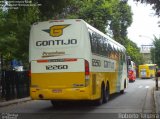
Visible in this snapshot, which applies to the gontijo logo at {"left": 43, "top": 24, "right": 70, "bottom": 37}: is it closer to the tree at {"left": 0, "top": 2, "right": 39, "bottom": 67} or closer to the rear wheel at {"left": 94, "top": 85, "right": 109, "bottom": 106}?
the tree at {"left": 0, "top": 2, "right": 39, "bottom": 67}

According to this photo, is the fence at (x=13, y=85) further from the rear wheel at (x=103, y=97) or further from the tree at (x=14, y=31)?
the rear wheel at (x=103, y=97)

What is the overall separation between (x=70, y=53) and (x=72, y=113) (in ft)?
8.05

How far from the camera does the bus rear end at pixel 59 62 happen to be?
17219 millimetres

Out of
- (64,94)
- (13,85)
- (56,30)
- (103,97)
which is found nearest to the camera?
(64,94)

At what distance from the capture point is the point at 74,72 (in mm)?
17281

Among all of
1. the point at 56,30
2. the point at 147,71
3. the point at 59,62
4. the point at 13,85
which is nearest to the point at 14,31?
the point at 13,85

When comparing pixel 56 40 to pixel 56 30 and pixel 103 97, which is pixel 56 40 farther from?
pixel 103 97

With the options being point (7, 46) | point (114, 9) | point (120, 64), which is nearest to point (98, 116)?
point (7, 46)

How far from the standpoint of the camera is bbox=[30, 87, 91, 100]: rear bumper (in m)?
17.1

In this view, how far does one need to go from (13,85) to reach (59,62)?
7.25 metres

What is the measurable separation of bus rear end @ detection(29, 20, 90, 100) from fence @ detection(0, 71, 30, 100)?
5714 mm

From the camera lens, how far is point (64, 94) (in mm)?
17188

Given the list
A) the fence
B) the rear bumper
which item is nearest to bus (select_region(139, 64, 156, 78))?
the fence

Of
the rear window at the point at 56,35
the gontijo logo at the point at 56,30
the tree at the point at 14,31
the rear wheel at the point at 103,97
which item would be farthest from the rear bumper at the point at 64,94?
the tree at the point at 14,31
